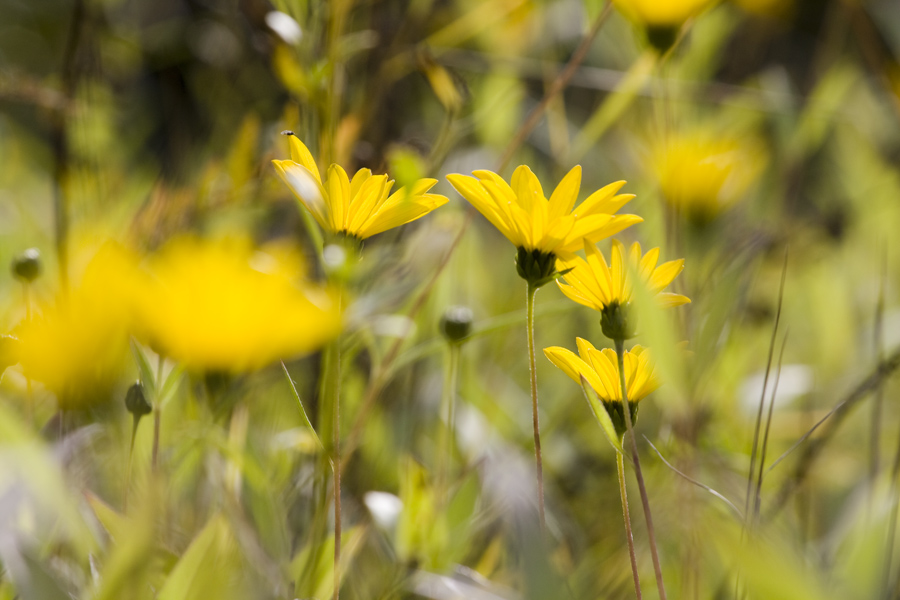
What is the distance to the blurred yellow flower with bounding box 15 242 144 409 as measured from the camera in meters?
0.27

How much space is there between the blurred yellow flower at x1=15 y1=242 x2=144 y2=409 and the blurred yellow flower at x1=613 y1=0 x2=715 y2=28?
287 millimetres

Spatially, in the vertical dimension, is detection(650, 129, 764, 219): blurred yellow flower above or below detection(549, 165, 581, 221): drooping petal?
above

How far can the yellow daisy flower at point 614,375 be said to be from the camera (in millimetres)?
223

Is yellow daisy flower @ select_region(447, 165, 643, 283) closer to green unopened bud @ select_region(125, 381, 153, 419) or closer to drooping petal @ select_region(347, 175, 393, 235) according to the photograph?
drooping petal @ select_region(347, 175, 393, 235)

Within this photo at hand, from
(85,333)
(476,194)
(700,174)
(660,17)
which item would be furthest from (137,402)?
(700,174)

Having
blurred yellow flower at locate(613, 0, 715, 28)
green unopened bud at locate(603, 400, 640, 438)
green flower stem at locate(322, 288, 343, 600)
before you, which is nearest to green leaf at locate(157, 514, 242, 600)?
green flower stem at locate(322, 288, 343, 600)

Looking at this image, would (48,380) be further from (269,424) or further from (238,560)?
(269,424)

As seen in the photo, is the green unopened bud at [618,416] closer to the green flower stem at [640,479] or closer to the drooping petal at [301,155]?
the green flower stem at [640,479]

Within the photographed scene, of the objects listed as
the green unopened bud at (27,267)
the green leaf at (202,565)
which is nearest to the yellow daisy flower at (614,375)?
the green leaf at (202,565)

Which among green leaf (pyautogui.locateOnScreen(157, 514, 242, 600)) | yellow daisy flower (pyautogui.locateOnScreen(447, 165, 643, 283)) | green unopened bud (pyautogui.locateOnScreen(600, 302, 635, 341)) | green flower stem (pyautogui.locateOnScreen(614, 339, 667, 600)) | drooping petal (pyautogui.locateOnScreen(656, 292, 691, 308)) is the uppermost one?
yellow daisy flower (pyautogui.locateOnScreen(447, 165, 643, 283))

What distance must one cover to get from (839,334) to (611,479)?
27 cm

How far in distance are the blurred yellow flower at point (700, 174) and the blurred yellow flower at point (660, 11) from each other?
130 millimetres

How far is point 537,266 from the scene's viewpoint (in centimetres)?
24

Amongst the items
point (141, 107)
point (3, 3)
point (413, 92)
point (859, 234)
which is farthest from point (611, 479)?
point (3, 3)
